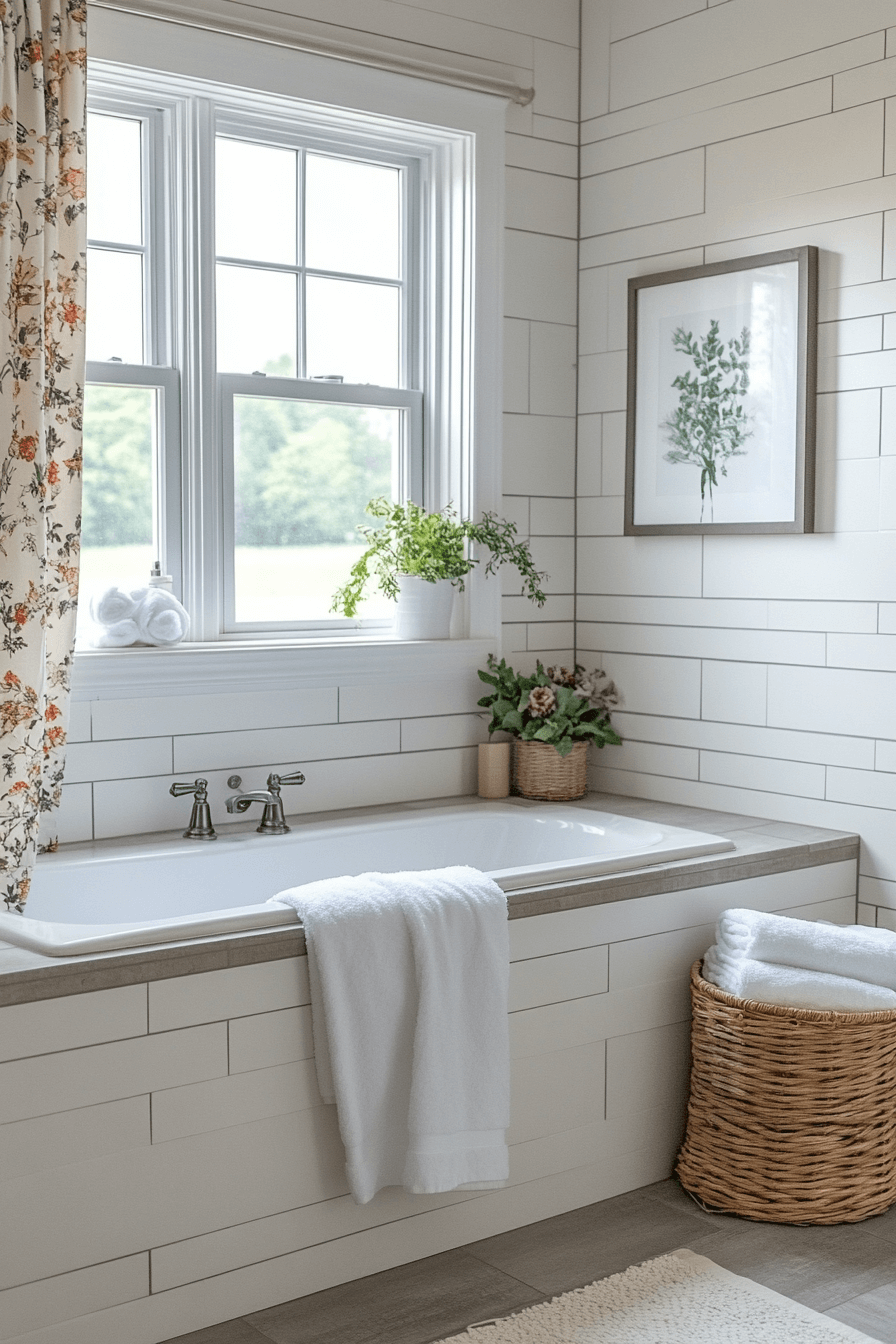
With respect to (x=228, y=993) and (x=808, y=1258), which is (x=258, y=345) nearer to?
(x=228, y=993)

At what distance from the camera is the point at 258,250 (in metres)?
3.49

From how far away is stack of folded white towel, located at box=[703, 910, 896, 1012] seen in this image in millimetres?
2734

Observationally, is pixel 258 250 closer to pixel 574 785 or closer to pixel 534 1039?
pixel 574 785

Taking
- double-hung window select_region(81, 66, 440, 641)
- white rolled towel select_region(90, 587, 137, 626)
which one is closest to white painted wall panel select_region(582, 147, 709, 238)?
double-hung window select_region(81, 66, 440, 641)

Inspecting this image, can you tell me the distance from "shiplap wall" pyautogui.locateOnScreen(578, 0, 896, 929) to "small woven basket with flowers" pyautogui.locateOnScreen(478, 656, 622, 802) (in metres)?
0.16

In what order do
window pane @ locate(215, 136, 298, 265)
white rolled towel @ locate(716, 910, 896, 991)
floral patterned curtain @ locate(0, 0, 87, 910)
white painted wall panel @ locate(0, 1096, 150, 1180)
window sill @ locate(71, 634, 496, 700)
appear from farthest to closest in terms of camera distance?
window pane @ locate(215, 136, 298, 265)
window sill @ locate(71, 634, 496, 700)
white rolled towel @ locate(716, 910, 896, 991)
floral patterned curtain @ locate(0, 0, 87, 910)
white painted wall panel @ locate(0, 1096, 150, 1180)

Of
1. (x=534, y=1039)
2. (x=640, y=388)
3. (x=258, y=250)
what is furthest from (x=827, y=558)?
(x=258, y=250)

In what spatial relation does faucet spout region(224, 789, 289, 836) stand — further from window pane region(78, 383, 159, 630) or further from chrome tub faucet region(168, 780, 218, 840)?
window pane region(78, 383, 159, 630)

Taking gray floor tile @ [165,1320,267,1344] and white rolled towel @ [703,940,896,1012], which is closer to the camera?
gray floor tile @ [165,1320,267,1344]

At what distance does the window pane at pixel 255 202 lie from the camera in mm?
3432

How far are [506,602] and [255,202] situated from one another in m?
1.22

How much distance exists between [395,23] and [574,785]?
6.54 ft

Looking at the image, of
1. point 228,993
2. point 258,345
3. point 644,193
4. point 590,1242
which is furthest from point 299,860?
point 644,193

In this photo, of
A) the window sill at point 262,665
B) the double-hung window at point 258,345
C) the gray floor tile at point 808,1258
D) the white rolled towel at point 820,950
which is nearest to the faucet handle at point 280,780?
the window sill at point 262,665
